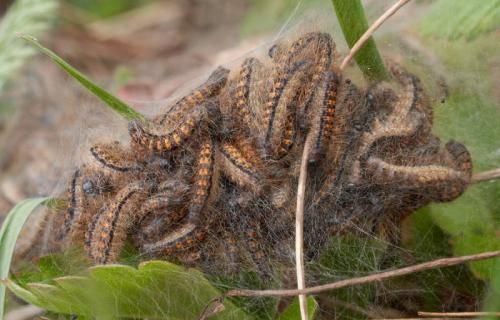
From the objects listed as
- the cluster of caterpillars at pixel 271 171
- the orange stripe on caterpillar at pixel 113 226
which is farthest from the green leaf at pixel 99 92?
the orange stripe on caterpillar at pixel 113 226

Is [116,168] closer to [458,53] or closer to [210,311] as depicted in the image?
[210,311]

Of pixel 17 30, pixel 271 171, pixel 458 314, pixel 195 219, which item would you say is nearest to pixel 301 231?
pixel 271 171

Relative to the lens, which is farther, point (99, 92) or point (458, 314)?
point (99, 92)

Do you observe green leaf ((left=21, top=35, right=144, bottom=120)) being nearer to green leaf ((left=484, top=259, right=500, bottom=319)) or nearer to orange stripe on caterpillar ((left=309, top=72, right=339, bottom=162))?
orange stripe on caterpillar ((left=309, top=72, right=339, bottom=162))

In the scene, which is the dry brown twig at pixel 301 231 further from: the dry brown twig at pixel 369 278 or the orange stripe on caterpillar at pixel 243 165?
the orange stripe on caterpillar at pixel 243 165

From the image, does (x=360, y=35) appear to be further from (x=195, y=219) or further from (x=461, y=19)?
(x=195, y=219)
